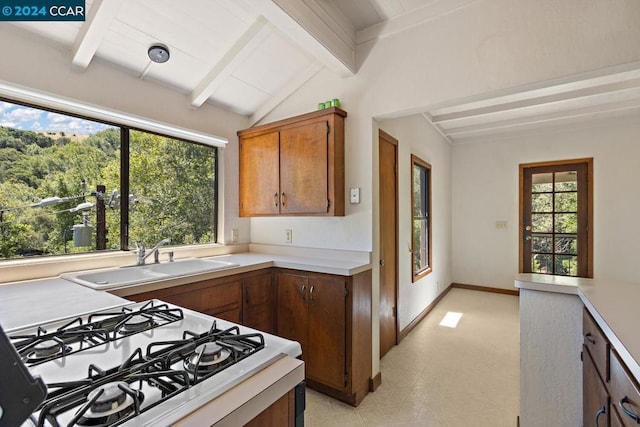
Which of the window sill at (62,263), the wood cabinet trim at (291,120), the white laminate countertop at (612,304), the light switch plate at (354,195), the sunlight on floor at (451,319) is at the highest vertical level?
the wood cabinet trim at (291,120)

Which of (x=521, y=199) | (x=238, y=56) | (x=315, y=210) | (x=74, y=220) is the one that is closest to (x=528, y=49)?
(x=315, y=210)

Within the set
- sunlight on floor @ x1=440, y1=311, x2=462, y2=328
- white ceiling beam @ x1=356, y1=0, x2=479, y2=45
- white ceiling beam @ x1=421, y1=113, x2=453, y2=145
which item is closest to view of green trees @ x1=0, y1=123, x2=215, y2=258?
white ceiling beam @ x1=356, y1=0, x2=479, y2=45

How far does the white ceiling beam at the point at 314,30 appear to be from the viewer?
1692 millimetres

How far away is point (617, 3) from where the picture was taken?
59.1 inches

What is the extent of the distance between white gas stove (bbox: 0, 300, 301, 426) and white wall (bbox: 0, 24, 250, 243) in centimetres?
159

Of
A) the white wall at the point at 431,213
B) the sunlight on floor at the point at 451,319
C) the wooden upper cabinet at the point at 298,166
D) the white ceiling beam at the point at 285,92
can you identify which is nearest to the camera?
the wooden upper cabinet at the point at 298,166

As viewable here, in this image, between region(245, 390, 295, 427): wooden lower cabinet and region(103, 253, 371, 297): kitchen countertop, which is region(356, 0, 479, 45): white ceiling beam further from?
region(245, 390, 295, 427): wooden lower cabinet

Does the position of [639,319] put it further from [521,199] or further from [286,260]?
[521,199]

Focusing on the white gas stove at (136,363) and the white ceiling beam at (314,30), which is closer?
the white gas stove at (136,363)

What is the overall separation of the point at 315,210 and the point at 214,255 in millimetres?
1092

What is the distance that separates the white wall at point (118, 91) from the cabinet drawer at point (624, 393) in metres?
2.68

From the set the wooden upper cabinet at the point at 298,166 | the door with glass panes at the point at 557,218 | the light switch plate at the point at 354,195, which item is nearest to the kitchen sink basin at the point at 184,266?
the wooden upper cabinet at the point at 298,166

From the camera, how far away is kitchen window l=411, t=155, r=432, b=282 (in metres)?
3.50

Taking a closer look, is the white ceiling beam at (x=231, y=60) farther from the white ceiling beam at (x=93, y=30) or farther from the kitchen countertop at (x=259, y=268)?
the kitchen countertop at (x=259, y=268)
